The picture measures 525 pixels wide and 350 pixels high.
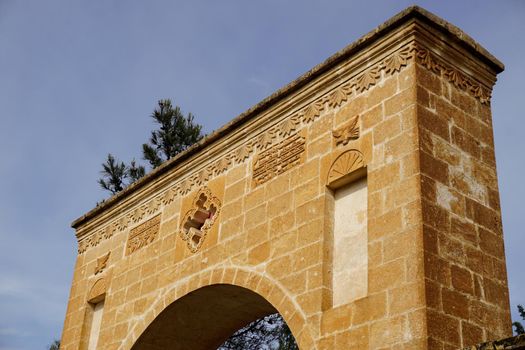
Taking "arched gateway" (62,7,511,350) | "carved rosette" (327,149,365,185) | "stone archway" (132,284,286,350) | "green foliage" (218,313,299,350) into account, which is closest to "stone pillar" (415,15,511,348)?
"arched gateway" (62,7,511,350)

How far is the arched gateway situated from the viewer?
5.71 metres

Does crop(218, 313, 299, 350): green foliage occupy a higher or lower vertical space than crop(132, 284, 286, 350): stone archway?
higher

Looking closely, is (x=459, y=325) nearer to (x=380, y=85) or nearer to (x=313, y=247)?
(x=313, y=247)

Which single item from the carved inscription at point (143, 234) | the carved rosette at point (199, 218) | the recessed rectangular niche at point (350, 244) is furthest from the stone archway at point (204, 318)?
the recessed rectangular niche at point (350, 244)

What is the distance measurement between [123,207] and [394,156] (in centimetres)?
446

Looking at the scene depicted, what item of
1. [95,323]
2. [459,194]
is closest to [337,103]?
[459,194]

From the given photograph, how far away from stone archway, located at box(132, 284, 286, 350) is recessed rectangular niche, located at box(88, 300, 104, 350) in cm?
103

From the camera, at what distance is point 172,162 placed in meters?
8.82

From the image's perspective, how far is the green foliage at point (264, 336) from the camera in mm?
15539

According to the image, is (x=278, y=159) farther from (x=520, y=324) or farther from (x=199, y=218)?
(x=520, y=324)

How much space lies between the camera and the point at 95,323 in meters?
9.46

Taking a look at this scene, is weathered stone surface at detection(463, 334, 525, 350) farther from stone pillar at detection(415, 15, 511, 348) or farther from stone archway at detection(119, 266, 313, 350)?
stone archway at detection(119, 266, 313, 350)

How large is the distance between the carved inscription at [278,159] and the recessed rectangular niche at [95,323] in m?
3.07

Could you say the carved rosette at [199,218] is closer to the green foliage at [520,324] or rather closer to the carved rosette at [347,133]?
the carved rosette at [347,133]
